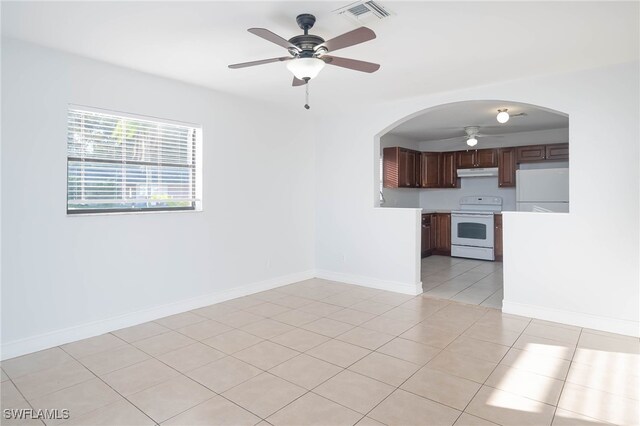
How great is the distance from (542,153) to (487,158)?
37.6 inches

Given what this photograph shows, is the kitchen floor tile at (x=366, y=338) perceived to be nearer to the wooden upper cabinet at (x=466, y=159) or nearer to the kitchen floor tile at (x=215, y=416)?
the kitchen floor tile at (x=215, y=416)

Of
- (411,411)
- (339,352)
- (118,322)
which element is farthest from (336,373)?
(118,322)

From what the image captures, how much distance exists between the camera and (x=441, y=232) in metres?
7.84

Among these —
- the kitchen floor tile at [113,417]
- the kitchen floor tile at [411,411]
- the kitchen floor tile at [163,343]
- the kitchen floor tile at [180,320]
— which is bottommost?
the kitchen floor tile at [113,417]

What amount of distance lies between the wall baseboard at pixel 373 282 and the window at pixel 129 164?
2376 millimetres

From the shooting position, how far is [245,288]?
15.6 ft

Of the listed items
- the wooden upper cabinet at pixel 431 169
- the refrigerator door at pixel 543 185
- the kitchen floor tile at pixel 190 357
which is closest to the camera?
the kitchen floor tile at pixel 190 357

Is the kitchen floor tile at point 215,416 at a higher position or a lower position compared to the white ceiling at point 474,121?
lower

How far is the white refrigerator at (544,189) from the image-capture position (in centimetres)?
579

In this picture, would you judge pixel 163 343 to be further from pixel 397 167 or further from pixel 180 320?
pixel 397 167

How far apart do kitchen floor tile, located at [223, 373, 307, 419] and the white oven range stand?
19.1 ft

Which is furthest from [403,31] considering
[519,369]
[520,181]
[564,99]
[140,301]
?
[520,181]

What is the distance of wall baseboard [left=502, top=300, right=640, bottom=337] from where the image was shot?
3.37 metres

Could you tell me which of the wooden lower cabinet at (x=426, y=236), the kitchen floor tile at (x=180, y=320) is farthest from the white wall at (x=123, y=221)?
the wooden lower cabinet at (x=426, y=236)
